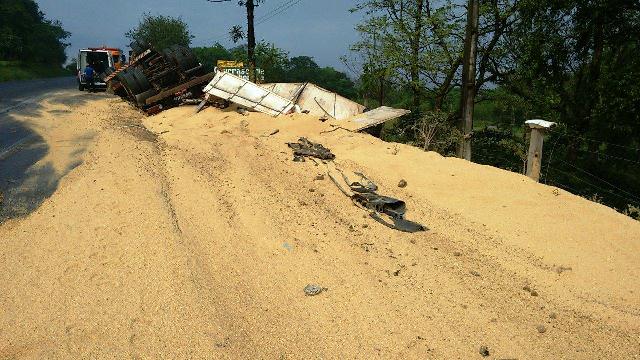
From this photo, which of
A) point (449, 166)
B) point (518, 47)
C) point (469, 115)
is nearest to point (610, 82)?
point (518, 47)

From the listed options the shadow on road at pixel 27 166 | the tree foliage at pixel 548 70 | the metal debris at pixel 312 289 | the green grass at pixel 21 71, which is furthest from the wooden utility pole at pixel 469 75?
the green grass at pixel 21 71

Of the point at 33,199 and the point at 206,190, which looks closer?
the point at 33,199

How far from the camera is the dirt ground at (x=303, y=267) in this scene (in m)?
3.77

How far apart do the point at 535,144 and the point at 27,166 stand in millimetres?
8600

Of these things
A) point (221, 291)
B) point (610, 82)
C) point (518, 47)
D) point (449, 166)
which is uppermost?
point (518, 47)

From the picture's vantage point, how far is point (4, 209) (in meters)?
6.18

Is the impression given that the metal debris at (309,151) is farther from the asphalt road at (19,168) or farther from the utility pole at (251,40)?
the utility pole at (251,40)

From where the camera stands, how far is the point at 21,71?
4062cm

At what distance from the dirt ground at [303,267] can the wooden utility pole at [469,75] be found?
2.81 meters

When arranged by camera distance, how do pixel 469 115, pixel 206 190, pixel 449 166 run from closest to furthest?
pixel 206 190 < pixel 449 166 < pixel 469 115

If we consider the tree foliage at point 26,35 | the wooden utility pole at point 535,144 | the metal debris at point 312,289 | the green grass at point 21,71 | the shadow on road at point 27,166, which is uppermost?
the tree foliage at point 26,35

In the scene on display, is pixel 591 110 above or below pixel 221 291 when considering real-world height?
above

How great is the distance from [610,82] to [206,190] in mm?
13904

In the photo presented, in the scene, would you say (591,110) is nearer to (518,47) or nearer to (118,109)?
(518,47)
